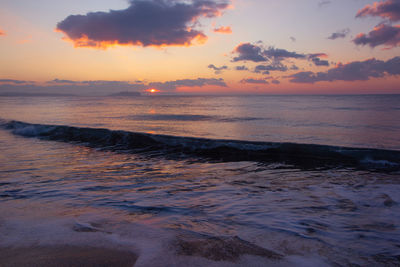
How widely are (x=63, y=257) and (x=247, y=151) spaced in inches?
316

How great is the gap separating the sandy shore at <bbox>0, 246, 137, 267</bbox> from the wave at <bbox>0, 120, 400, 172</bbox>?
6.22 m

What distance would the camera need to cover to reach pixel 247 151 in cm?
998

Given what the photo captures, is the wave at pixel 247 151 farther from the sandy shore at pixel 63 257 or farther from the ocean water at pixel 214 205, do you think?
the sandy shore at pixel 63 257

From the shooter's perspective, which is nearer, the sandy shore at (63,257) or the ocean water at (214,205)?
the sandy shore at (63,257)

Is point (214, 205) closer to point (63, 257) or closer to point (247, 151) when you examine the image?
point (63, 257)

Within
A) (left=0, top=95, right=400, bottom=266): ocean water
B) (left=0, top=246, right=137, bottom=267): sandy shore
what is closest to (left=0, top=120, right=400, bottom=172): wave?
(left=0, top=95, right=400, bottom=266): ocean water

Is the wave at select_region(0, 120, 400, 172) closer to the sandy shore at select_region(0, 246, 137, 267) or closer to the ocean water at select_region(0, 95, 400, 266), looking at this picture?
the ocean water at select_region(0, 95, 400, 266)

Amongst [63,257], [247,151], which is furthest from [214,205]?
[247,151]

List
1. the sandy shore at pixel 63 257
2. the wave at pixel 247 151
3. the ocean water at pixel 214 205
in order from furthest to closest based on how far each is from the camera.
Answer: the wave at pixel 247 151
the ocean water at pixel 214 205
the sandy shore at pixel 63 257

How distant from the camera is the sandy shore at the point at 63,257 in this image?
257 cm

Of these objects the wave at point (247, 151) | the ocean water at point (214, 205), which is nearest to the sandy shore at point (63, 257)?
the ocean water at point (214, 205)

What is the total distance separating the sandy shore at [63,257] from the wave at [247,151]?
622 cm

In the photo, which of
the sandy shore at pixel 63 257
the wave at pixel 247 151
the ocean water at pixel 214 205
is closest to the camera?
the sandy shore at pixel 63 257

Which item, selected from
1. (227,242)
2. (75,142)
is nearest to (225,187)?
(227,242)
